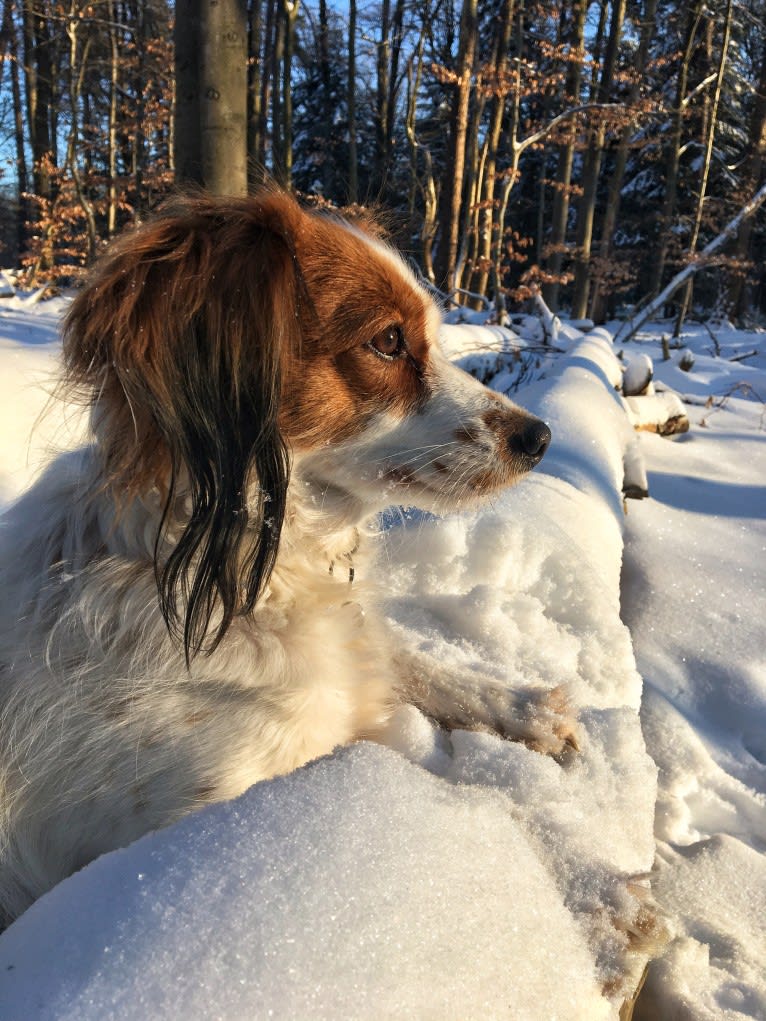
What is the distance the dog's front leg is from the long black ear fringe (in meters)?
0.59

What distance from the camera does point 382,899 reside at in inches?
33.2

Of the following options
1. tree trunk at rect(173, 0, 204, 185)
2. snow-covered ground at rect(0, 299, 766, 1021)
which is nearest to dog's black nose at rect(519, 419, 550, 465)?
snow-covered ground at rect(0, 299, 766, 1021)

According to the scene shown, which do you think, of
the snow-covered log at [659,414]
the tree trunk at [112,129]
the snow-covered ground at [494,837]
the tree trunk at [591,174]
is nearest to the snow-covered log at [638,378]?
the snow-covered log at [659,414]

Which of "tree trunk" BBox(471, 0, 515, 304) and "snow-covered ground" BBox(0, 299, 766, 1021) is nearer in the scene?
"snow-covered ground" BBox(0, 299, 766, 1021)

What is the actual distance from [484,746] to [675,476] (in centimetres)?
395

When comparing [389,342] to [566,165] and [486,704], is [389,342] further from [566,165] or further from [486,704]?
[566,165]

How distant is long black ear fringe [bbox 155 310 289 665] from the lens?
142 cm

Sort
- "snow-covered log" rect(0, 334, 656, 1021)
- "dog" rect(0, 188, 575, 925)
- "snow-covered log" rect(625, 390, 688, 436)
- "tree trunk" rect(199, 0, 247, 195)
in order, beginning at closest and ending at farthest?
"snow-covered log" rect(0, 334, 656, 1021) → "dog" rect(0, 188, 575, 925) → "tree trunk" rect(199, 0, 247, 195) → "snow-covered log" rect(625, 390, 688, 436)

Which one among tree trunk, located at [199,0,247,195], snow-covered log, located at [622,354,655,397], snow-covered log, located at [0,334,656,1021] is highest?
tree trunk, located at [199,0,247,195]

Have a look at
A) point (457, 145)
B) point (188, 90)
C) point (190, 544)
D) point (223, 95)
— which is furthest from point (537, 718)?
point (457, 145)

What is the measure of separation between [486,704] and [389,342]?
943 millimetres

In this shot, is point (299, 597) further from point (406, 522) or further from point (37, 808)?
point (406, 522)

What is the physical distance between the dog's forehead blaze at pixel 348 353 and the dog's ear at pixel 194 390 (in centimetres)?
12

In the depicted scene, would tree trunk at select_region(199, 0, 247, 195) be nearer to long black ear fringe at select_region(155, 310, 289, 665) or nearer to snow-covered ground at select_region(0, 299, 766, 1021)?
snow-covered ground at select_region(0, 299, 766, 1021)
